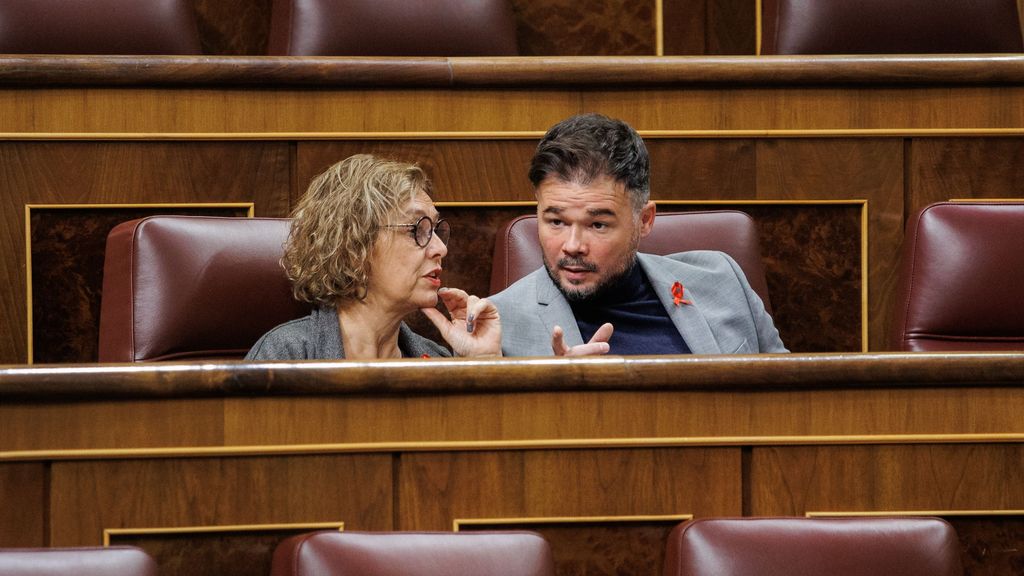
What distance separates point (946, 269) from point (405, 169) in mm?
287

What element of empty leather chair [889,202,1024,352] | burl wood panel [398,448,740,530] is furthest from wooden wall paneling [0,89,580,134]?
burl wood panel [398,448,740,530]

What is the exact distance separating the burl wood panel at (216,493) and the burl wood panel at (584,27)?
59 cm

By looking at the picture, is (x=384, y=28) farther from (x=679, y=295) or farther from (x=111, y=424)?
(x=111, y=424)

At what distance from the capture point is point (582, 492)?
1.39ft

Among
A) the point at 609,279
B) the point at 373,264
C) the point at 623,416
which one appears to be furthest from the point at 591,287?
the point at 623,416

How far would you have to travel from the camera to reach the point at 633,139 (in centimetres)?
64

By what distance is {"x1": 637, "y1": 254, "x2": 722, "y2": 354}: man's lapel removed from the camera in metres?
0.64

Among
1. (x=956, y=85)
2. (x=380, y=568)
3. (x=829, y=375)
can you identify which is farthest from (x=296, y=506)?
(x=956, y=85)

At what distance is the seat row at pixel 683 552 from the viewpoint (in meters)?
0.34

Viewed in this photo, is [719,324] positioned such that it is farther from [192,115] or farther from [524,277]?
[192,115]

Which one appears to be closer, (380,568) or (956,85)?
(380,568)

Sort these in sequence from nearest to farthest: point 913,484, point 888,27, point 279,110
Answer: point 913,484 < point 279,110 < point 888,27

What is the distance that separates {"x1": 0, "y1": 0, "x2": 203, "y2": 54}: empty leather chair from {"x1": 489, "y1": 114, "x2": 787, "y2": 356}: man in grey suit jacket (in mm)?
285

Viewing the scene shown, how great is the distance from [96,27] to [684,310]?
0.41 m
